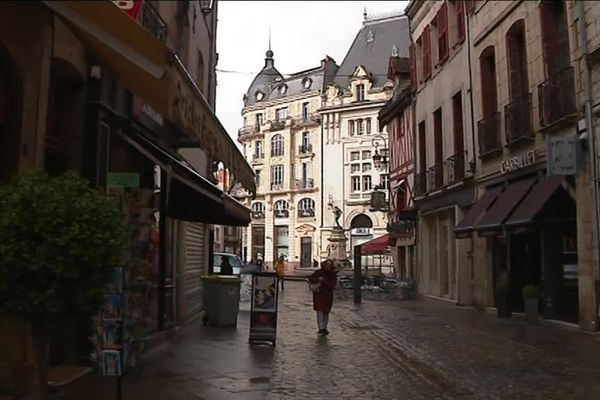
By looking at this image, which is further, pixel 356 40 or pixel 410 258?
pixel 356 40

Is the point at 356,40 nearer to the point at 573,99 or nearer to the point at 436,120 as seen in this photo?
the point at 436,120

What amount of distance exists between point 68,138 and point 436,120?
18.5 meters

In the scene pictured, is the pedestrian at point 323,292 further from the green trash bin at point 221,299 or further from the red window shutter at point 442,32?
the red window shutter at point 442,32

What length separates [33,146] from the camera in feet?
23.0

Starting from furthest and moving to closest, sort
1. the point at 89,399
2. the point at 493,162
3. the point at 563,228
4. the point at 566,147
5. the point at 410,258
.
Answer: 1. the point at 410,258
2. the point at 493,162
3. the point at 563,228
4. the point at 566,147
5. the point at 89,399

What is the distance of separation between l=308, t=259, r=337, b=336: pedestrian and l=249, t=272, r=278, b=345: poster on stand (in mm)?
2176

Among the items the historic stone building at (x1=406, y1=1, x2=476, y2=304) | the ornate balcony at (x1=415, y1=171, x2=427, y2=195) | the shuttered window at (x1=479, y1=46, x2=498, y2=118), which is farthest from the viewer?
the ornate balcony at (x1=415, y1=171, x2=427, y2=195)

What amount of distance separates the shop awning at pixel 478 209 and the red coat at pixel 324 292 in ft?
18.6

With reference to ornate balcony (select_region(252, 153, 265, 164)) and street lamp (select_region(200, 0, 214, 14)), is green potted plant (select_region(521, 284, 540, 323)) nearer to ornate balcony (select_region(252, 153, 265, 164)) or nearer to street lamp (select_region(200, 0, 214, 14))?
street lamp (select_region(200, 0, 214, 14))

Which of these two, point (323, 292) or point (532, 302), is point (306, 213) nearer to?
point (532, 302)

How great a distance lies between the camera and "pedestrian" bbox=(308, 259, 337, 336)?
13836mm

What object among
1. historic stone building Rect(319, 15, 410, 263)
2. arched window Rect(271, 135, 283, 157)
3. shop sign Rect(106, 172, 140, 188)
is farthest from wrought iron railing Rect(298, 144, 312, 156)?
shop sign Rect(106, 172, 140, 188)

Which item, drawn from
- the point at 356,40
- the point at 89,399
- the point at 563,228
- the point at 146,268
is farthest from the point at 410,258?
the point at 356,40

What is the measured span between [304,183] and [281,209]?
4.63 m
